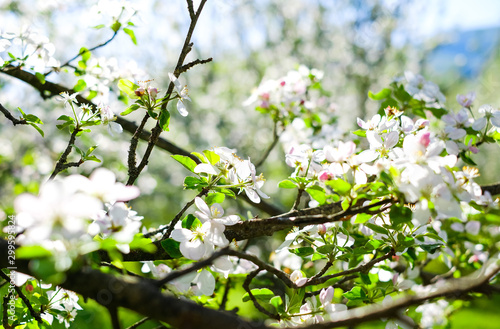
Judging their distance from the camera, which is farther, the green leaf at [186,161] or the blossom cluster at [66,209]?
the green leaf at [186,161]

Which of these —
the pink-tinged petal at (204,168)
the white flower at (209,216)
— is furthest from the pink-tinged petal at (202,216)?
the pink-tinged petal at (204,168)

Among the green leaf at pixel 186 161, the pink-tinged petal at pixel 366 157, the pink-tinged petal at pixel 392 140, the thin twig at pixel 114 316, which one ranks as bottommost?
the thin twig at pixel 114 316

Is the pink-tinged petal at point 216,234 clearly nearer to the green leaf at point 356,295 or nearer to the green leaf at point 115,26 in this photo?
the green leaf at point 356,295

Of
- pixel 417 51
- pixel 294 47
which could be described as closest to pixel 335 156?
pixel 294 47

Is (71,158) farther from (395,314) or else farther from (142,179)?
(142,179)

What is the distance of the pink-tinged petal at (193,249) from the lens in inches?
34.3

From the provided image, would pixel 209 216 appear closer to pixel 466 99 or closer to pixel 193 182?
pixel 193 182

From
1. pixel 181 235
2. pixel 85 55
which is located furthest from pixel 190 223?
pixel 85 55

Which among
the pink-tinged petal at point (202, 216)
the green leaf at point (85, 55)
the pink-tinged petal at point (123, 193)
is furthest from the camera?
the green leaf at point (85, 55)

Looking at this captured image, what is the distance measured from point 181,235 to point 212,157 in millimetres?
220

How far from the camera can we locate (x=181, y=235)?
898mm

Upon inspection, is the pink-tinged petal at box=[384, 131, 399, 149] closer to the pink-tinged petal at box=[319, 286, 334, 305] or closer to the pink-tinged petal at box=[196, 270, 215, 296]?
the pink-tinged petal at box=[319, 286, 334, 305]

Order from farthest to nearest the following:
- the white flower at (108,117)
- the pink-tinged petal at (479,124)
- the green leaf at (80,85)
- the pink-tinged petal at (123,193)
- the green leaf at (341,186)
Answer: the green leaf at (80,85)
the pink-tinged petal at (479,124)
the white flower at (108,117)
the green leaf at (341,186)
the pink-tinged petal at (123,193)

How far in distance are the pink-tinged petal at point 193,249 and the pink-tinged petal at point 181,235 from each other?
0.01m
